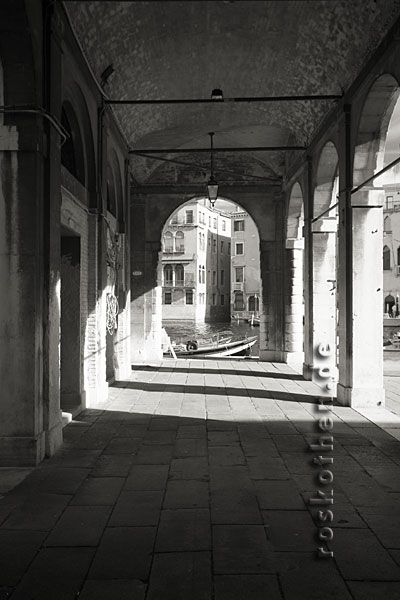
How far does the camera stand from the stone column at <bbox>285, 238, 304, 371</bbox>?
15.5m

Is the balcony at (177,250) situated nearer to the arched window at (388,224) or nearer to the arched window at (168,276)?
the arched window at (168,276)

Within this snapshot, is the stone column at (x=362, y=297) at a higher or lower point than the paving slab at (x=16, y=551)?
higher

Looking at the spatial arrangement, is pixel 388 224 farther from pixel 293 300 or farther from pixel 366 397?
pixel 366 397

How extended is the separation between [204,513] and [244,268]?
194ft

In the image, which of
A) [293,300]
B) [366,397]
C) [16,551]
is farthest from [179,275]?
[16,551]

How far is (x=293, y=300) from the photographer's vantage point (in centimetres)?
1552

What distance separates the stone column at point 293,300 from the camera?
51.0ft

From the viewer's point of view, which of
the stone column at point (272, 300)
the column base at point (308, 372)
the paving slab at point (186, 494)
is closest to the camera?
the paving slab at point (186, 494)

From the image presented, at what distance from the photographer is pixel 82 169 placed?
8695mm

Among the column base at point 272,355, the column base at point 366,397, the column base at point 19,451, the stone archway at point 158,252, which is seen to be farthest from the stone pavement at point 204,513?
the stone archway at point 158,252

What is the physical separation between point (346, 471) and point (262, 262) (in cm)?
1098

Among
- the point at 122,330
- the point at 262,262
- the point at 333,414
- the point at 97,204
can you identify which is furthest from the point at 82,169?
the point at 262,262

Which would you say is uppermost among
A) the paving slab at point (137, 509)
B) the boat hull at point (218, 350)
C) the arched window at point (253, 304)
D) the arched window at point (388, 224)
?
the arched window at point (388, 224)

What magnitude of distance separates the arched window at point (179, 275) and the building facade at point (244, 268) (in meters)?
6.76
